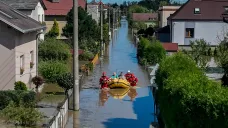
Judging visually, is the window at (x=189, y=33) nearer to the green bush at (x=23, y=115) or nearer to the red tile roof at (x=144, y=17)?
the green bush at (x=23, y=115)

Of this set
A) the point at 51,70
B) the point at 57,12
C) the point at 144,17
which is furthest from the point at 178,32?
the point at 144,17

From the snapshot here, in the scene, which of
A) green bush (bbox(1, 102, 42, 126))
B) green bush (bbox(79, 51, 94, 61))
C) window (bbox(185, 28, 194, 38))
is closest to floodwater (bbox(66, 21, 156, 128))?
green bush (bbox(1, 102, 42, 126))

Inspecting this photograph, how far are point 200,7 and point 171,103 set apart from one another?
3839cm

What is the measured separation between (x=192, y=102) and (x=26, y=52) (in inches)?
524

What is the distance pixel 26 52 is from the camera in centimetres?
2302

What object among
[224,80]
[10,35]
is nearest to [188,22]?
[224,80]

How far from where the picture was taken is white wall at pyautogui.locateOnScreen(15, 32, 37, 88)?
21156 millimetres

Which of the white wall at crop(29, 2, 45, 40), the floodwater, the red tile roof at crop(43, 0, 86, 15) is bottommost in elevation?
the floodwater

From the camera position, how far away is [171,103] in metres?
12.8

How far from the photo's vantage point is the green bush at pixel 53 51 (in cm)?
3434

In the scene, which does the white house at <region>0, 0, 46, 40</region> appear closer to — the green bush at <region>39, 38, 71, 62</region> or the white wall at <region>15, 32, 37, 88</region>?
the green bush at <region>39, 38, 71, 62</region>

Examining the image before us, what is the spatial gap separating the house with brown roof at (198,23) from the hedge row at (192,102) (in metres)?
34.4

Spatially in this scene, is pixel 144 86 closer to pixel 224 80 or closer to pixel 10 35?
pixel 224 80

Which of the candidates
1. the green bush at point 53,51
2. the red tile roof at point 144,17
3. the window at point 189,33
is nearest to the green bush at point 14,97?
the green bush at point 53,51
